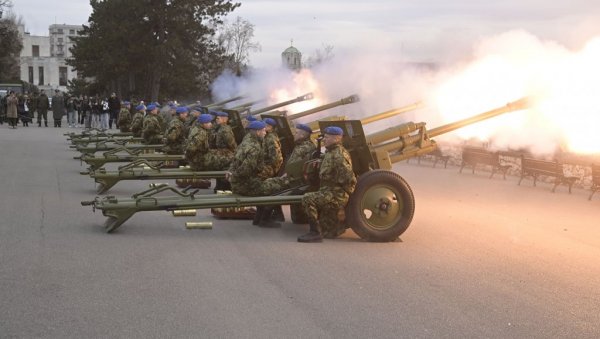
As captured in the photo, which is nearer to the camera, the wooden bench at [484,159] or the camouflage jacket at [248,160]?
the camouflage jacket at [248,160]

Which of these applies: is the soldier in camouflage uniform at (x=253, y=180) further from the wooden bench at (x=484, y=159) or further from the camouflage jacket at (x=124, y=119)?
the camouflage jacket at (x=124, y=119)

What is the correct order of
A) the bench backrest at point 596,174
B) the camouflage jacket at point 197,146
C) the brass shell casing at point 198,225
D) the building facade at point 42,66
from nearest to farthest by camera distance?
the brass shell casing at point 198,225 < the camouflage jacket at point 197,146 < the bench backrest at point 596,174 < the building facade at point 42,66

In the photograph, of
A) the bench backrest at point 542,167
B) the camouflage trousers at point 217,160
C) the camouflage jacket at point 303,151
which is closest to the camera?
the camouflage jacket at point 303,151

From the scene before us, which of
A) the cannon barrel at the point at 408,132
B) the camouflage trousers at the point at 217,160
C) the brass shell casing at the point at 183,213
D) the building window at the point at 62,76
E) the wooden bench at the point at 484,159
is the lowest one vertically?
the brass shell casing at the point at 183,213

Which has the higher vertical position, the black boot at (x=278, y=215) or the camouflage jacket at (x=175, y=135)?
the camouflage jacket at (x=175, y=135)

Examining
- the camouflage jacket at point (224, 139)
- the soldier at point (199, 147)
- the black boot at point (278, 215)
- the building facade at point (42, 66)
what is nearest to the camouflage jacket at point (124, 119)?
the camouflage jacket at point (224, 139)

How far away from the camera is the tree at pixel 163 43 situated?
41469mm

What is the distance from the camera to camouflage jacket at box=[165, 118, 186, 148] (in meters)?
16.0

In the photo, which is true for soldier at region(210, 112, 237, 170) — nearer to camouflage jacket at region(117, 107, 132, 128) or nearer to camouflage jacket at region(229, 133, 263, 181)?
camouflage jacket at region(229, 133, 263, 181)

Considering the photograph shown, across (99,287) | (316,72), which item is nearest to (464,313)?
(99,287)

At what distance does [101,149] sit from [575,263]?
41.8 ft

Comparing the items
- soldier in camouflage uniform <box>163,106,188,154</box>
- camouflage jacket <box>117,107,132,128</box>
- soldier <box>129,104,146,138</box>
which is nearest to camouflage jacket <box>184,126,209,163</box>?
soldier in camouflage uniform <box>163,106,188,154</box>

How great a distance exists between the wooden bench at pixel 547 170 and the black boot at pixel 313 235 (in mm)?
9012

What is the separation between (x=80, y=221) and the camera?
1034 centimetres
